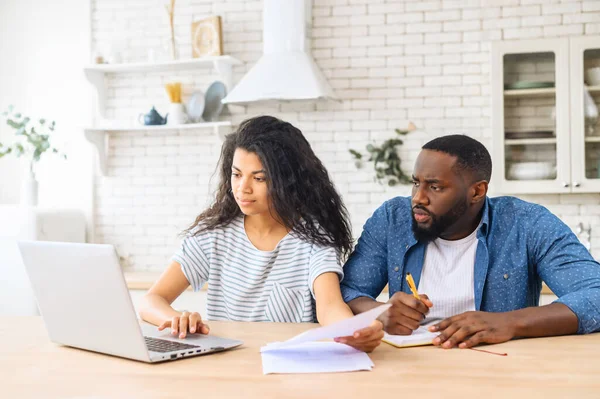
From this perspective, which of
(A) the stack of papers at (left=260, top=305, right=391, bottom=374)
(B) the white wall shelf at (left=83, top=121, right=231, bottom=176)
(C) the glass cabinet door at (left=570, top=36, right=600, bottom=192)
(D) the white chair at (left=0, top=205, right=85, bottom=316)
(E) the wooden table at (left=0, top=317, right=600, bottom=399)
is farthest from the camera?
(B) the white wall shelf at (left=83, top=121, right=231, bottom=176)

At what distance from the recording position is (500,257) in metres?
2.08

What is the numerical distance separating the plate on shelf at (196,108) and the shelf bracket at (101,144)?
63cm

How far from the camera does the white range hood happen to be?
3871 millimetres

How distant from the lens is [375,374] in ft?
4.32

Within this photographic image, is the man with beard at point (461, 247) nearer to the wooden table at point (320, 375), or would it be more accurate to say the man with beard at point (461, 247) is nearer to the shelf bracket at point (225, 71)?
the wooden table at point (320, 375)

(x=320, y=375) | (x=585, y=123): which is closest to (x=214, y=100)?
(x=585, y=123)

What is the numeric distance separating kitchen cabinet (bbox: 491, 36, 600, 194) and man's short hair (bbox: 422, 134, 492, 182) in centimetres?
184

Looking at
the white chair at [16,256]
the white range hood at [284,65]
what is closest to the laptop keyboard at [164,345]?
the white range hood at [284,65]

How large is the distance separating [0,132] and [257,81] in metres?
1.92

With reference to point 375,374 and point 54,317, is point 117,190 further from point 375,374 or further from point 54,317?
point 375,374

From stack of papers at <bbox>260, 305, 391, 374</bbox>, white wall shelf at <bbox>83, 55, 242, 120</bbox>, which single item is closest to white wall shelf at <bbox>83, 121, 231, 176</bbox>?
white wall shelf at <bbox>83, 55, 242, 120</bbox>

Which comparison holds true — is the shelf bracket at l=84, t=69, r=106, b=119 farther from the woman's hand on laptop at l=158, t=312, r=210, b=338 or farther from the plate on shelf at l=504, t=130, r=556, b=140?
the woman's hand on laptop at l=158, t=312, r=210, b=338

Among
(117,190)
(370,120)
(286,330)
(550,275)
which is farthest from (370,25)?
(286,330)

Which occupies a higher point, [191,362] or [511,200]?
[511,200]
